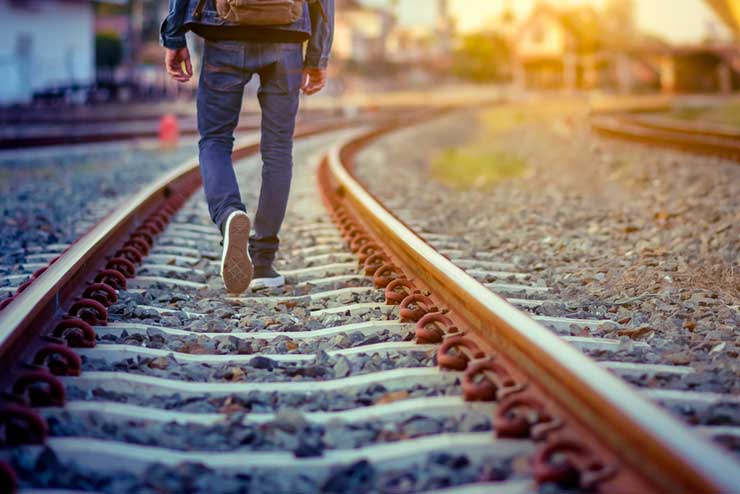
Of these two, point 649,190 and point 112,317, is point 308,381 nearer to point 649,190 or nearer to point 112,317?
point 112,317

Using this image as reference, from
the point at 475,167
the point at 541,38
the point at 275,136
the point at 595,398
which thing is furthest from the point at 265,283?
the point at 541,38

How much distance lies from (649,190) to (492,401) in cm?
707

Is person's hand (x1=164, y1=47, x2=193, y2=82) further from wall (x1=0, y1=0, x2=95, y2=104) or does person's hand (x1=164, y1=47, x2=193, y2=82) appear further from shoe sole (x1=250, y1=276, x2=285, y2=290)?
wall (x1=0, y1=0, x2=95, y2=104)

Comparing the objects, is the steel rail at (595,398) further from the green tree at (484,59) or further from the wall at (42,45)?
the green tree at (484,59)

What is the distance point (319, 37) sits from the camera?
4852 millimetres

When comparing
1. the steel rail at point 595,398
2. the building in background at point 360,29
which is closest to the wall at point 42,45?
the steel rail at point 595,398

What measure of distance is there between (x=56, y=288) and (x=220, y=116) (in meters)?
1.28

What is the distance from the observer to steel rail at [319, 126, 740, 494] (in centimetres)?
195

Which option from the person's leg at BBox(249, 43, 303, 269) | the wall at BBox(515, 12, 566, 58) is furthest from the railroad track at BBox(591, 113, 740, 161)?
the wall at BBox(515, 12, 566, 58)

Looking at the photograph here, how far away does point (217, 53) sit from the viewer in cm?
458

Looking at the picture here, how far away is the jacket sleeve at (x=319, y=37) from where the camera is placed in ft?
15.8

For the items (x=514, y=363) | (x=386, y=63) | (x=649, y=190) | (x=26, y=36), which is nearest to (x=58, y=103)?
(x=26, y=36)

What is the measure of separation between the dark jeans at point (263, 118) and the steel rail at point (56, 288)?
657 millimetres

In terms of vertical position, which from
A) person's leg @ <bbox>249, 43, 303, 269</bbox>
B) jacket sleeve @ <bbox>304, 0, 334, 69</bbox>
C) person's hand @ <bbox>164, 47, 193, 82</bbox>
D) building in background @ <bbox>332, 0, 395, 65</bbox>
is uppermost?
building in background @ <bbox>332, 0, 395, 65</bbox>
